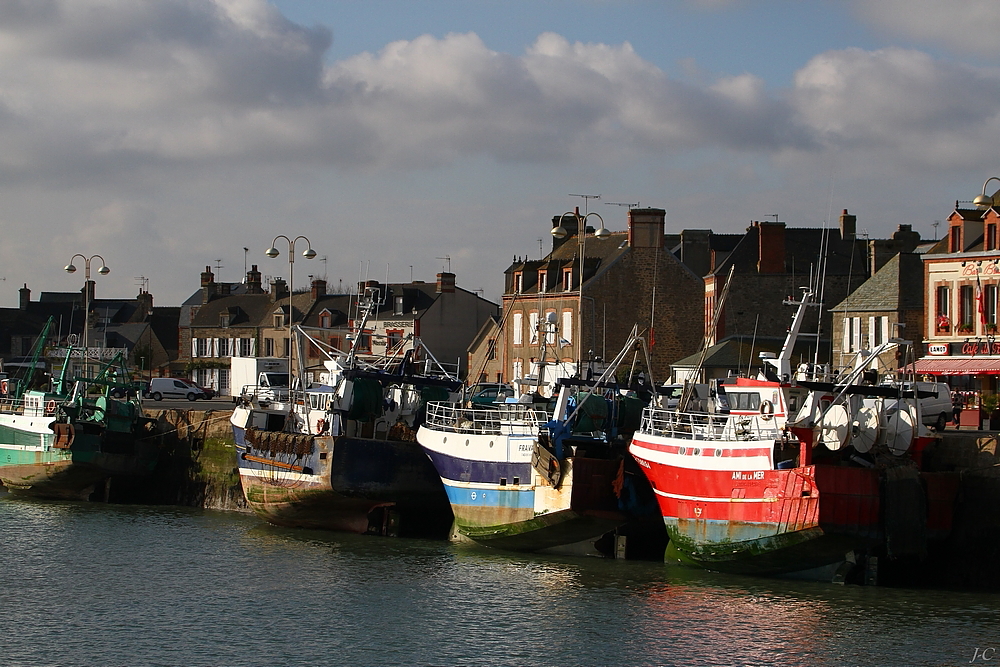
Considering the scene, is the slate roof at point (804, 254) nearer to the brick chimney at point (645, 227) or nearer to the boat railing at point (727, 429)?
the brick chimney at point (645, 227)

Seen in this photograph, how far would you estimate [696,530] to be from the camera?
2898cm

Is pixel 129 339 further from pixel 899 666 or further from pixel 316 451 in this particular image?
pixel 899 666

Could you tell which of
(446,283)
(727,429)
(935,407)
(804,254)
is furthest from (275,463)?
(446,283)

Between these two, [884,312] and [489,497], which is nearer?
[489,497]

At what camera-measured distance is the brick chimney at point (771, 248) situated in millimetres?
59719

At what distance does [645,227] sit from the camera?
2415 inches

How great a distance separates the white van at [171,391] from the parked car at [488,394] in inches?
1025

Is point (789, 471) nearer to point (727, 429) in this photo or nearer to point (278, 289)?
point (727, 429)

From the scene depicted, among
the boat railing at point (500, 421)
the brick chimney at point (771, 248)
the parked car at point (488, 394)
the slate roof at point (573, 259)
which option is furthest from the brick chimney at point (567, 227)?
the boat railing at point (500, 421)

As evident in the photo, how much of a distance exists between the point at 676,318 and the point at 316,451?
2904cm

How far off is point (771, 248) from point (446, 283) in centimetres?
2238

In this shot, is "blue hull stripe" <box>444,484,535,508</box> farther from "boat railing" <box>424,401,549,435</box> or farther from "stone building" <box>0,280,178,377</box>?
"stone building" <box>0,280,178,377</box>

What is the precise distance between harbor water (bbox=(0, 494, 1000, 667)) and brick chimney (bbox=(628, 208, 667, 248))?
2967 centimetres

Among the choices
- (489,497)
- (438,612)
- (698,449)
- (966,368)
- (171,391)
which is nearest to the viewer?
(438,612)
